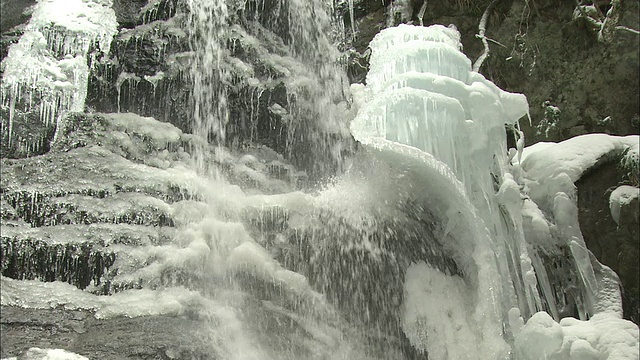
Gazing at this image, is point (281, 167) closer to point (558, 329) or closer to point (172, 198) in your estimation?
point (172, 198)

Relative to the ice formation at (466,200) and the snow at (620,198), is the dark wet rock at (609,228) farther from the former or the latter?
the ice formation at (466,200)

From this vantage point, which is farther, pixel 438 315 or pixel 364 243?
pixel 364 243

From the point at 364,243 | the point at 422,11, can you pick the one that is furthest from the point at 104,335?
the point at 422,11

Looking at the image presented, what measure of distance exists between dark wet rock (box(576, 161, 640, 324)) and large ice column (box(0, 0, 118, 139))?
455 cm

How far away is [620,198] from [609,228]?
0.29 meters

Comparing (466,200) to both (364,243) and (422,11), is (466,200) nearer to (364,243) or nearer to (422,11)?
(364,243)

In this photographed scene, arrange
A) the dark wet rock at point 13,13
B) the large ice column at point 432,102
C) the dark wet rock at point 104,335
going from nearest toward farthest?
the dark wet rock at point 104,335
the large ice column at point 432,102
the dark wet rock at point 13,13

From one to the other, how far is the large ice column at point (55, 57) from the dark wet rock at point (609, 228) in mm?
4555

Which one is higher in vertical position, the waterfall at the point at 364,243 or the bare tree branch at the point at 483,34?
the bare tree branch at the point at 483,34

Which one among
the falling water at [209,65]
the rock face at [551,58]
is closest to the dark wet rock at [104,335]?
the falling water at [209,65]

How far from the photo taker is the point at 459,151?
13.6 ft

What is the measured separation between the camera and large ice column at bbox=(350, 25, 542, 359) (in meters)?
3.89

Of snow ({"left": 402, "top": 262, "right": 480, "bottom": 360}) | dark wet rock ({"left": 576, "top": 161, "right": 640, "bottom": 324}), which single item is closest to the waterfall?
snow ({"left": 402, "top": 262, "right": 480, "bottom": 360})

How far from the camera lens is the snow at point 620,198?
16.5 feet
